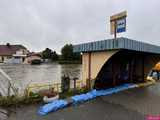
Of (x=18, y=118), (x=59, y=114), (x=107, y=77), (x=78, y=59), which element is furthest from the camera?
(x=78, y=59)

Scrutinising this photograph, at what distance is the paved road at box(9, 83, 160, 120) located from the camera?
6.68 m

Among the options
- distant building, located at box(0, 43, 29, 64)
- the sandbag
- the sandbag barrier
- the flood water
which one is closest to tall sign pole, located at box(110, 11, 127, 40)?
the sandbag barrier

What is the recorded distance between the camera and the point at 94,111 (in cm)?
740

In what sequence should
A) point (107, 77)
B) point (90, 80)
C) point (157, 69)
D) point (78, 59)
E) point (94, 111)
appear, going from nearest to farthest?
point (94, 111)
point (90, 80)
point (107, 77)
point (157, 69)
point (78, 59)

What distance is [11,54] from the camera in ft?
176

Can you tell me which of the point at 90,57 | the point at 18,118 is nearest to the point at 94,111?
the point at 18,118

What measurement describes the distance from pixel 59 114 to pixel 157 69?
1371 centimetres

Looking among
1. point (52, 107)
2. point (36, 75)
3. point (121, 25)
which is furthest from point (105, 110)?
point (36, 75)

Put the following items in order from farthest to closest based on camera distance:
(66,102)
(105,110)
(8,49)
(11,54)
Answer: (8,49) → (11,54) → (66,102) → (105,110)

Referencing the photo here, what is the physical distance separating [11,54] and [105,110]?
51.3m

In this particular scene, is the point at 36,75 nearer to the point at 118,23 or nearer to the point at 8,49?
the point at 118,23

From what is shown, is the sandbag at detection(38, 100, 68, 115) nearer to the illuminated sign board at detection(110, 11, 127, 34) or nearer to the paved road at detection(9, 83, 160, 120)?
the paved road at detection(9, 83, 160, 120)

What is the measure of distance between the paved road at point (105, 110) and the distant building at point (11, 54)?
152ft

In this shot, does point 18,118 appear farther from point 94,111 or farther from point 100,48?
point 100,48
